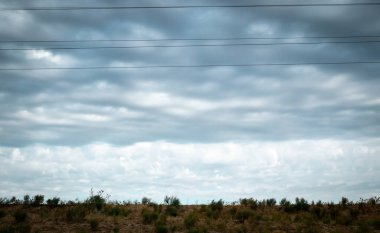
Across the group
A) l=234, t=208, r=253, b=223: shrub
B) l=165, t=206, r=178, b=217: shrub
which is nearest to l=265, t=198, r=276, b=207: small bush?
l=234, t=208, r=253, b=223: shrub

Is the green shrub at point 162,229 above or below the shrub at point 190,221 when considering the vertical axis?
below

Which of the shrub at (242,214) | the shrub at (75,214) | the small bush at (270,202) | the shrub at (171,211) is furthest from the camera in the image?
the small bush at (270,202)

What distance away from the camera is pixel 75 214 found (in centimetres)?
2469

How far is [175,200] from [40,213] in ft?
27.1

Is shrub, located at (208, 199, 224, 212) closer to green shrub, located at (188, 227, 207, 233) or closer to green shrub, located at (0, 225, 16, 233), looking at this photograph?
green shrub, located at (188, 227, 207, 233)

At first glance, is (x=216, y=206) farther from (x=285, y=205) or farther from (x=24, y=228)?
(x=24, y=228)

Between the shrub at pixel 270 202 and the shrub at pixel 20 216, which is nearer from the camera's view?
the shrub at pixel 20 216

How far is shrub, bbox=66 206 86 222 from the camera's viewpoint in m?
24.3

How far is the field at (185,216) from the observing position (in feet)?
74.9

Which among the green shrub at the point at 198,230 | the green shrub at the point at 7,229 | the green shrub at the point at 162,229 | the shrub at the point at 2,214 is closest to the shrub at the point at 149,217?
the green shrub at the point at 162,229

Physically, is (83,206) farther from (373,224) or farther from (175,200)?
(373,224)

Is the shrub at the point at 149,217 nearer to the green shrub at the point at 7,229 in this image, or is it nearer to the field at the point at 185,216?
the field at the point at 185,216

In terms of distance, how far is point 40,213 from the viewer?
2533 cm

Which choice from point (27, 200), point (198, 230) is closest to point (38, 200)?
point (27, 200)
